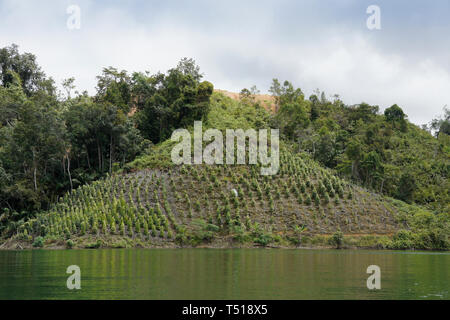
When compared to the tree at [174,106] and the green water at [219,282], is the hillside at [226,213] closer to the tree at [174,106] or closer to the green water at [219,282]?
the tree at [174,106]

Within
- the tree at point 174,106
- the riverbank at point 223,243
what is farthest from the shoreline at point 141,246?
the tree at point 174,106

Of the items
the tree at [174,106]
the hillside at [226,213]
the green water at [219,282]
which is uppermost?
the tree at [174,106]

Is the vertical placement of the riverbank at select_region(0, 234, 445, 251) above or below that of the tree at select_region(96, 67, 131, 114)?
below

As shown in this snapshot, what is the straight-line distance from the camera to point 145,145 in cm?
5059

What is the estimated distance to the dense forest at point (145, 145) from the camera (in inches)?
1694

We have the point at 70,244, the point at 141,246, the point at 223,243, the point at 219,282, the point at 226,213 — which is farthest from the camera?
the point at 226,213

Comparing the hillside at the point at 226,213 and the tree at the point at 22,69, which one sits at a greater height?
the tree at the point at 22,69

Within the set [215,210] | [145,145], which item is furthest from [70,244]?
[145,145]

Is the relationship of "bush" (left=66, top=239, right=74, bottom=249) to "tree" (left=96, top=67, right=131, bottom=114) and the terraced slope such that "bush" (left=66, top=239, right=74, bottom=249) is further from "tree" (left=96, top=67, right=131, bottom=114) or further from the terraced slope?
"tree" (left=96, top=67, right=131, bottom=114)

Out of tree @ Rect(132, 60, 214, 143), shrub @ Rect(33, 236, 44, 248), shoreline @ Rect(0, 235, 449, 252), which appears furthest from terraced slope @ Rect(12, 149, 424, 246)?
tree @ Rect(132, 60, 214, 143)

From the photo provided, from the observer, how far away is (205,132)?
168 ft

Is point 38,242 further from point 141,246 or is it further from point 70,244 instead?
point 141,246

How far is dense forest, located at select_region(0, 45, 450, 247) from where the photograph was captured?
4303 centimetres
